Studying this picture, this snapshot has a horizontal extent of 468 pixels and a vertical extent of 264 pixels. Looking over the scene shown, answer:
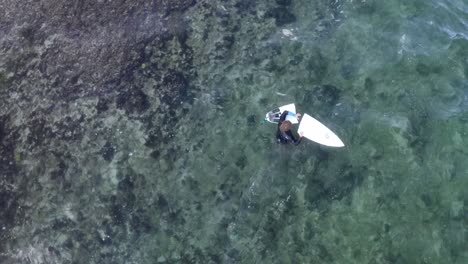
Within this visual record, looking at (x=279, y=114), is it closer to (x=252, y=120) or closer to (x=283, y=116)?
(x=283, y=116)

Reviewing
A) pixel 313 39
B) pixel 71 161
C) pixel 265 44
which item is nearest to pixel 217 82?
pixel 265 44

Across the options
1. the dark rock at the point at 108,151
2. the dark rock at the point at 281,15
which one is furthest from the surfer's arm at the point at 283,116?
the dark rock at the point at 108,151

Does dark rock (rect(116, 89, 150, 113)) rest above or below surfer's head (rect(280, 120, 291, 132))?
below

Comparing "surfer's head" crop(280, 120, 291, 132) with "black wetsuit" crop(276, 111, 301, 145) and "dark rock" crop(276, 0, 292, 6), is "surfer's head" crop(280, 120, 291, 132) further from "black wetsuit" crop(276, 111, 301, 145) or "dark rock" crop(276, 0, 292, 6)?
"dark rock" crop(276, 0, 292, 6)

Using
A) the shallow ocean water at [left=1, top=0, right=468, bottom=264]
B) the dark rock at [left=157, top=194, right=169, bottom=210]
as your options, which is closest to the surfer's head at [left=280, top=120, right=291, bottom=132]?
the shallow ocean water at [left=1, top=0, right=468, bottom=264]

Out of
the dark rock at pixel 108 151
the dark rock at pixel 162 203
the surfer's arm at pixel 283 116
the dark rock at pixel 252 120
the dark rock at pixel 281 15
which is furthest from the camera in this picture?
the dark rock at pixel 281 15

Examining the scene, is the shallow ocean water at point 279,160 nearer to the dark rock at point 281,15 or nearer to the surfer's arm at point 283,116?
the dark rock at point 281,15
